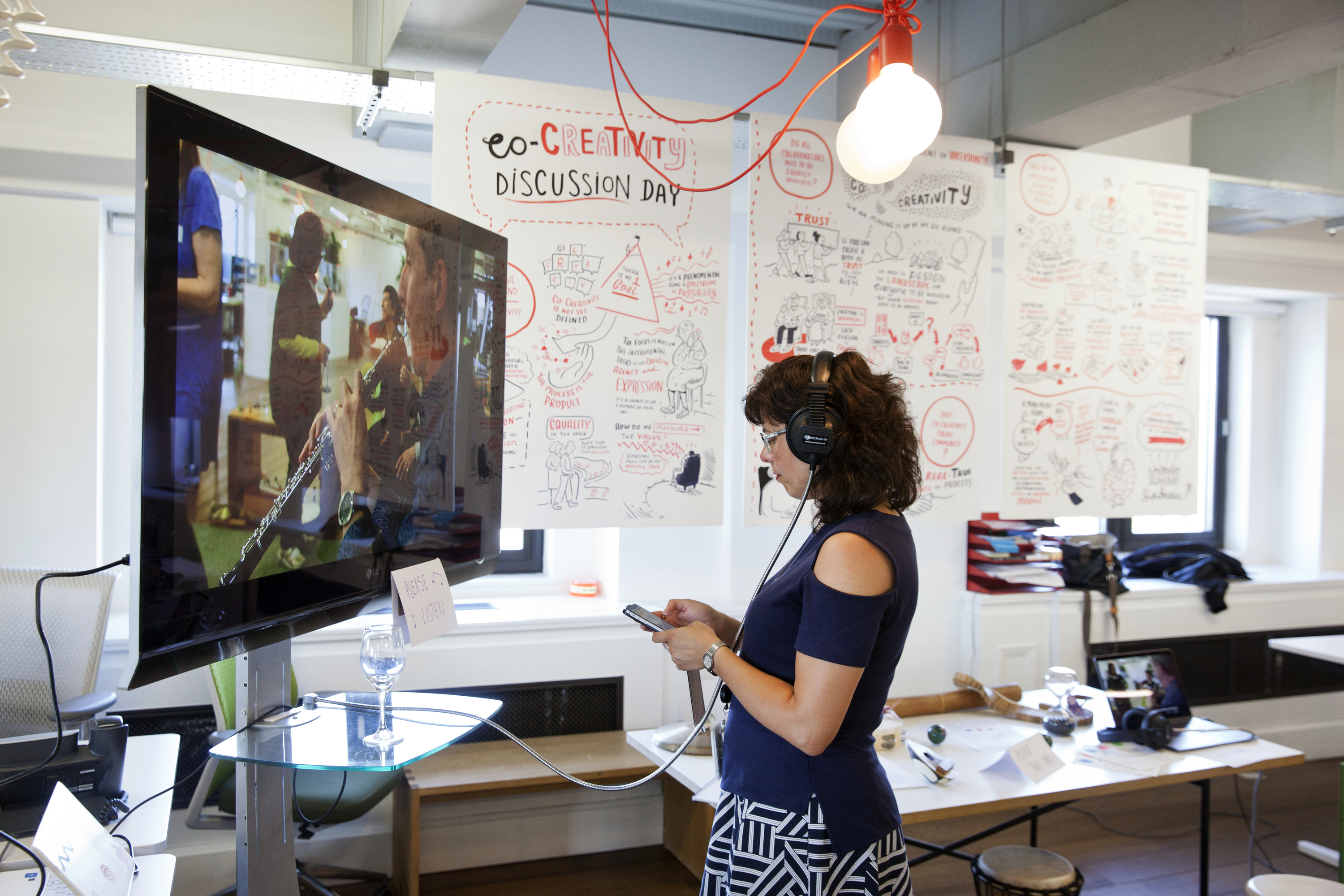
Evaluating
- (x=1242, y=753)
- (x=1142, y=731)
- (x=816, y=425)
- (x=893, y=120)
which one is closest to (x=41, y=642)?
(x=816, y=425)

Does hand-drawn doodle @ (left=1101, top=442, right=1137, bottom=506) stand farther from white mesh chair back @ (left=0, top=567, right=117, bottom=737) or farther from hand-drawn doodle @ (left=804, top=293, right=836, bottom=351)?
white mesh chair back @ (left=0, top=567, right=117, bottom=737)

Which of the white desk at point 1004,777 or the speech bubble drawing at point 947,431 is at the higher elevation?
the speech bubble drawing at point 947,431

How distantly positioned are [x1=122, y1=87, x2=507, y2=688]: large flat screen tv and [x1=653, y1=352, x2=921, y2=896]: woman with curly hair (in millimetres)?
554

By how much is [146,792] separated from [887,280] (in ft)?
8.71

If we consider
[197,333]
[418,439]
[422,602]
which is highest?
[197,333]

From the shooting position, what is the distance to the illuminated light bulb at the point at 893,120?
200 cm

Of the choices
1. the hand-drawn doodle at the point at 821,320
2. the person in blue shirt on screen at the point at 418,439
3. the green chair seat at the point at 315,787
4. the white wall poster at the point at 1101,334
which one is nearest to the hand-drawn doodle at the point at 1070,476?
the white wall poster at the point at 1101,334

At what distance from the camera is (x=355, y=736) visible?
53.4 inches

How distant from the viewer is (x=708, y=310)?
3076 mm

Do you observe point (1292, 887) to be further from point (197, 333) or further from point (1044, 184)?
point (197, 333)

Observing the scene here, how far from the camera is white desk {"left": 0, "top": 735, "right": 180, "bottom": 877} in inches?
57.9

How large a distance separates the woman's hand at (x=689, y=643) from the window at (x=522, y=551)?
92.8 inches

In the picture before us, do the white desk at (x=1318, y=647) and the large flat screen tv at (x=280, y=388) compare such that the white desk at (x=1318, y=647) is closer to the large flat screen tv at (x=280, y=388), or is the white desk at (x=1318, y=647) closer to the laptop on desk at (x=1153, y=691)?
the laptop on desk at (x=1153, y=691)

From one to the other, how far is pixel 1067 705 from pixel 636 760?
139 centimetres
